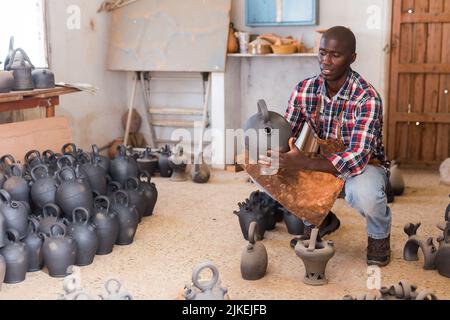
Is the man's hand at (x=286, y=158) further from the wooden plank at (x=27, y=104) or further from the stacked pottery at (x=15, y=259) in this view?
the wooden plank at (x=27, y=104)

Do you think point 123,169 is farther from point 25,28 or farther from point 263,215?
point 25,28

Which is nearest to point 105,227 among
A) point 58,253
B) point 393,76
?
point 58,253

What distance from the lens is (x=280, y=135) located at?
11.1 ft

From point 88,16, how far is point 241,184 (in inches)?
92.5

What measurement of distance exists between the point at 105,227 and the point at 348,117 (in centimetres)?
159

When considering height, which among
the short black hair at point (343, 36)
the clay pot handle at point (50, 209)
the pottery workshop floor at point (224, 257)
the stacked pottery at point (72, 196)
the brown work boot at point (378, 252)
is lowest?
the pottery workshop floor at point (224, 257)

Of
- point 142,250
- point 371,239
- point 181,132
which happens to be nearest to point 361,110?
point 371,239

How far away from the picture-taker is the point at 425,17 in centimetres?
581

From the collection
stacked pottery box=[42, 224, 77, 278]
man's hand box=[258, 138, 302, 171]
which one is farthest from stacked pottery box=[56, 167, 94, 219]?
man's hand box=[258, 138, 302, 171]

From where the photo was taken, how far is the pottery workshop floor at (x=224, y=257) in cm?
324

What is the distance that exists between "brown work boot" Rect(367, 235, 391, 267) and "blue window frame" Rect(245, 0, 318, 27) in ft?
9.93

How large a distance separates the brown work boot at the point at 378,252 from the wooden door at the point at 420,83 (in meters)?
2.80

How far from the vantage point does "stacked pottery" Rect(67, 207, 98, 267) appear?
11.5 ft

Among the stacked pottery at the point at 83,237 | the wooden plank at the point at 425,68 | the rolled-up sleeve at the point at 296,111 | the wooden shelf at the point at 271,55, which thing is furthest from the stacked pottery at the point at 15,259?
the wooden plank at the point at 425,68
